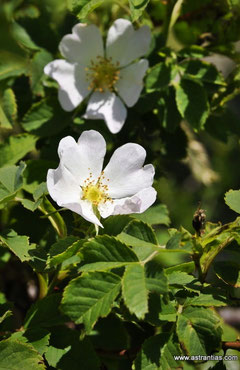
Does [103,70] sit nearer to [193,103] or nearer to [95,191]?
[193,103]

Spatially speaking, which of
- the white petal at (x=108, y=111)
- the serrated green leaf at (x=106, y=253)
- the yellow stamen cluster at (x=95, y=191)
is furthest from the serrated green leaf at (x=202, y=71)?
the serrated green leaf at (x=106, y=253)

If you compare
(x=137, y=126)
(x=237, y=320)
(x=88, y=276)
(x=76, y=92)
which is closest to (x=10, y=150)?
(x=76, y=92)

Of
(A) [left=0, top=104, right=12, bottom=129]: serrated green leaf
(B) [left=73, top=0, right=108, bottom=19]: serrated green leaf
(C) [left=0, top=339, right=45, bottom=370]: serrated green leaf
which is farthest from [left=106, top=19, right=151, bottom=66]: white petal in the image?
(C) [left=0, top=339, right=45, bottom=370]: serrated green leaf

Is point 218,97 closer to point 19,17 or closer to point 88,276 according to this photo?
point 19,17

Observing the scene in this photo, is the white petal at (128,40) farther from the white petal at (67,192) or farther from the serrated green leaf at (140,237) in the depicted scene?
the serrated green leaf at (140,237)

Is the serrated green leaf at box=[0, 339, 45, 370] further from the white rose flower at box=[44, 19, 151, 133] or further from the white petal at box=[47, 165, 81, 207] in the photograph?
the white rose flower at box=[44, 19, 151, 133]

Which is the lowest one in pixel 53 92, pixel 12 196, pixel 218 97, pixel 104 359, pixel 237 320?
pixel 237 320
